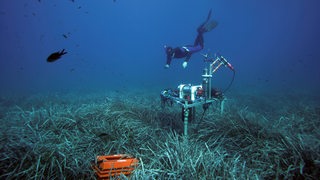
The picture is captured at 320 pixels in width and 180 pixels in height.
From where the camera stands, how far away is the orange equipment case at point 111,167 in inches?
116

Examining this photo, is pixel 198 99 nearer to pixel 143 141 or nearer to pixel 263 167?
pixel 143 141

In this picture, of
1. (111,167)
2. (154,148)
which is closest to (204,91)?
(154,148)

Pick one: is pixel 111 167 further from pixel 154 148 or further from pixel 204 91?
pixel 204 91

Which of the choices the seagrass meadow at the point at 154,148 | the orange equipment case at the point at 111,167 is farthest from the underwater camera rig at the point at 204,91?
the orange equipment case at the point at 111,167

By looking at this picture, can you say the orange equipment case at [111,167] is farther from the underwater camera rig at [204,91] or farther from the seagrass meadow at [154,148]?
the underwater camera rig at [204,91]

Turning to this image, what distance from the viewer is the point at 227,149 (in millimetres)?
3904

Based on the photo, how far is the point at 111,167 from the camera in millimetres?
2955

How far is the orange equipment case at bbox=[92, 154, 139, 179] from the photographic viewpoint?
9.64 feet

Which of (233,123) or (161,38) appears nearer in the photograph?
(233,123)

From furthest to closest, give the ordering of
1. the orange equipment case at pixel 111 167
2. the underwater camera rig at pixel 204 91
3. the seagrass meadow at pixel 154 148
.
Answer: the underwater camera rig at pixel 204 91, the orange equipment case at pixel 111 167, the seagrass meadow at pixel 154 148

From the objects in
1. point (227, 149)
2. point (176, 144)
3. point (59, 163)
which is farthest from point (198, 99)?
point (59, 163)

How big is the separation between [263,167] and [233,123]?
3.80 feet

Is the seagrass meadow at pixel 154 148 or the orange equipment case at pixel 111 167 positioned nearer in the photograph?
the seagrass meadow at pixel 154 148

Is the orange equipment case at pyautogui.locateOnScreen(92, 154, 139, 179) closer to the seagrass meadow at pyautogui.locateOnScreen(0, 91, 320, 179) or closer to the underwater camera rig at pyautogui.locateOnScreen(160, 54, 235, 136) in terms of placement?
the seagrass meadow at pyautogui.locateOnScreen(0, 91, 320, 179)
